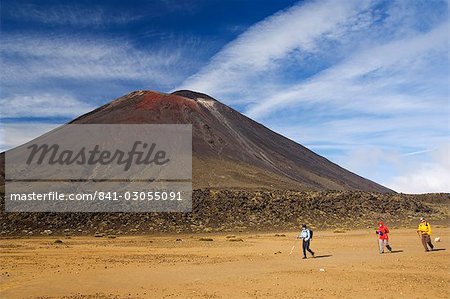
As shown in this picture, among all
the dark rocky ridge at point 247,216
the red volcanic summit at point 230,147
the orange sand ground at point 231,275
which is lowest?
the orange sand ground at point 231,275

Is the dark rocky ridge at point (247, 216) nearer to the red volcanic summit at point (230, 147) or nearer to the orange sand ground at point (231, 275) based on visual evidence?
the red volcanic summit at point (230, 147)

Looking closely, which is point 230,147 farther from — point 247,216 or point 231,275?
point 231,275

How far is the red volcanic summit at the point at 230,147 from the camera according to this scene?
82.2m

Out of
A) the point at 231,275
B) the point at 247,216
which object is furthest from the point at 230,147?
the point at 231,275

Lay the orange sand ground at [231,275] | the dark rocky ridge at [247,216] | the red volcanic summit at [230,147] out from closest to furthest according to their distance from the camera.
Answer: the orange sand ground at [231,275] < the dark rocky ridge at [247,216] < the red volcanic summit at [230,147]

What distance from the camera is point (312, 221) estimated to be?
50469 millimetres

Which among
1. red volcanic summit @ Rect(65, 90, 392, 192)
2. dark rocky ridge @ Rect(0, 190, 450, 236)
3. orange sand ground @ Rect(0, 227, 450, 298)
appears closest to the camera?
orange sand ground @ Rect(0, 227, 450, 298)

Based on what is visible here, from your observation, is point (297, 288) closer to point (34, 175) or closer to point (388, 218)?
point (388, 218)

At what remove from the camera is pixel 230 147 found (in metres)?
102

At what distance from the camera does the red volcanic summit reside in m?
82.2

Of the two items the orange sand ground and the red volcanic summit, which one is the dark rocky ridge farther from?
the orange sand ground

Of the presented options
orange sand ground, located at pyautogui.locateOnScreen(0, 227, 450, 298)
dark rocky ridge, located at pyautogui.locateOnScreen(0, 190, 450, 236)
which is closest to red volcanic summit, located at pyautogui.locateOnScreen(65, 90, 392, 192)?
dark rocky ridge, located at pyautogui.locateOnScreen(0, 190, 450, 236)

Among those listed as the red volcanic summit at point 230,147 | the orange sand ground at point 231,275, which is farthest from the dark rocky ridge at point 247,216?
the orange sand ground at point 231,275

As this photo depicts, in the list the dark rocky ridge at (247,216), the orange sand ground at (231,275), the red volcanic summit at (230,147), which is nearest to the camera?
the orange sand ground at (231,275)
